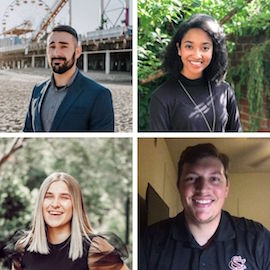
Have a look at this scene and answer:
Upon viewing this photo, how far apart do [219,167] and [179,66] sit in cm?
31

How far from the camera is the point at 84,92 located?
56.8 inches

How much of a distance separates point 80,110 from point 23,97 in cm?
17

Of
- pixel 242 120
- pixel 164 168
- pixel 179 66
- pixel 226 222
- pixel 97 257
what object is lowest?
pixel 97 257

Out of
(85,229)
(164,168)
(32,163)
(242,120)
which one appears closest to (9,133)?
(32,163)

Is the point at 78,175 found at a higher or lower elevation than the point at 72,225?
higher

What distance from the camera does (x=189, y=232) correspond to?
1.43 meters

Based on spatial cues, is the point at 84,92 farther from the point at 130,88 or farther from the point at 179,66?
the point at 179,66

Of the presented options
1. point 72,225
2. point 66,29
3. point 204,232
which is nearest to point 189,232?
point 204,232

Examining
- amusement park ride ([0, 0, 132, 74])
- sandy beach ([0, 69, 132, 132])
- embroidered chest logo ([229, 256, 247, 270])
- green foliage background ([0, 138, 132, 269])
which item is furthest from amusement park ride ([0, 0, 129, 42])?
embroidered chest logo ([229, 256, 247, 270])

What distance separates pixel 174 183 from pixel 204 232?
17 cm

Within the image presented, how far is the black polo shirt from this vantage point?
1.40 metres

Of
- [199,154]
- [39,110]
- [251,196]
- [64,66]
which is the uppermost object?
[64,66]

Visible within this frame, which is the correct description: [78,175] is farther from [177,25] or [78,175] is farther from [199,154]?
[177,25]

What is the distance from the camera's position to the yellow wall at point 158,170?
55.3 inches
